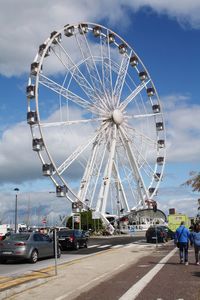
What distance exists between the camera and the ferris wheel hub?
53.2m

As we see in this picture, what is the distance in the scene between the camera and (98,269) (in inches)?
693

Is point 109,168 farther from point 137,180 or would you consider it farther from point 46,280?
point 46,280

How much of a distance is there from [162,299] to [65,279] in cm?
439

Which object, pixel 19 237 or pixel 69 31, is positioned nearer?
pixel 19 237

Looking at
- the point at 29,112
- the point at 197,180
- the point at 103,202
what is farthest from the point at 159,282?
the point at 103,202

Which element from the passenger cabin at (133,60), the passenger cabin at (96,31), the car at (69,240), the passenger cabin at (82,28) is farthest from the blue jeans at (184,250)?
the passenger cabin at (133,60)

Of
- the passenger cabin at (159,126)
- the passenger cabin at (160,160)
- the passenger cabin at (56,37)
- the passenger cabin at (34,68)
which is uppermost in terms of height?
the passenger cabin at (56,37)

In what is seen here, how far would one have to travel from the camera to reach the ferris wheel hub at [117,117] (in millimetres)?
53169

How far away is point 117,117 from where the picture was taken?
5353 cm

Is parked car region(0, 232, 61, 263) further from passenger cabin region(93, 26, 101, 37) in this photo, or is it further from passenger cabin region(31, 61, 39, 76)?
passenger cabin region(93, 26, 101, 37)

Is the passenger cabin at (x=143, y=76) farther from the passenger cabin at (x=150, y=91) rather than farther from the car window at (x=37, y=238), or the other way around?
the car window at (x=37, y=238)

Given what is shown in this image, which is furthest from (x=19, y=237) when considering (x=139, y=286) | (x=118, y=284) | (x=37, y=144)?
(x=37, y=144)

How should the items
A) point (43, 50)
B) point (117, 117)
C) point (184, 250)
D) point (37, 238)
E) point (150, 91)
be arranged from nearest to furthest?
1. point (184, 250)
2. point (37, 238)
3. point (43, 50)
4. point (117, 117)
5. point (150, 91)

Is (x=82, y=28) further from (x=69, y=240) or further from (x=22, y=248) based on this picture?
(x=22, y=248)
